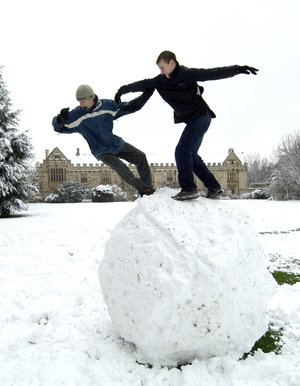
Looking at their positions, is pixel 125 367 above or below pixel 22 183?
below

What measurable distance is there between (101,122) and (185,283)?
2.52m

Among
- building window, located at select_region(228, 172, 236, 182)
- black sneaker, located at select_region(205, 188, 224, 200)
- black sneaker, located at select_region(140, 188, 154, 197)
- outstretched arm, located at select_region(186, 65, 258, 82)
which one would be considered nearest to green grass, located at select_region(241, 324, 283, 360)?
black sneaker, located at select_region(205, 188, 224, 200)

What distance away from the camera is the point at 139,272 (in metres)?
3.77

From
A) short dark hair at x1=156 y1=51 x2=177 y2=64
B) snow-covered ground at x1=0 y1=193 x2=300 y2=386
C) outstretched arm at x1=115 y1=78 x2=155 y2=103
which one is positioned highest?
short dark hair at x1=156 y1=51 x2=177 y2=64

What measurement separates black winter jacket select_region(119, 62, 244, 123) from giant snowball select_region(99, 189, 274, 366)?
3.99 ft

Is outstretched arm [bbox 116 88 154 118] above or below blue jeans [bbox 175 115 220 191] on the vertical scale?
above

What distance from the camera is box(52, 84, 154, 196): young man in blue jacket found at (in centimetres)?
496

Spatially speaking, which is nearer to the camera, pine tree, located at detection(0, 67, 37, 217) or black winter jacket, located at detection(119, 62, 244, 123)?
black winter jacket, located at detection(119, 62, 244, 123)

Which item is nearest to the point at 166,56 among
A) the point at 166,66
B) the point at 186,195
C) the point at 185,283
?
the point at 166,66

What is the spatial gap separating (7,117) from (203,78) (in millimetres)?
18821

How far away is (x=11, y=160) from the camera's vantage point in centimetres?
2044

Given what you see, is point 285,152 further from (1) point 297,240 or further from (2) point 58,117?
(2) point 58,117

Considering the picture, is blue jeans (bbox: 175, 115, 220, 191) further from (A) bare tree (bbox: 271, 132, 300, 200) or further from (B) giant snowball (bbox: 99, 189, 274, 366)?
(A) bare tree (bbox: 271, 132, 300, 200)

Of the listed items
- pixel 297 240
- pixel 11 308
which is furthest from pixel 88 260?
pixel 297 240
